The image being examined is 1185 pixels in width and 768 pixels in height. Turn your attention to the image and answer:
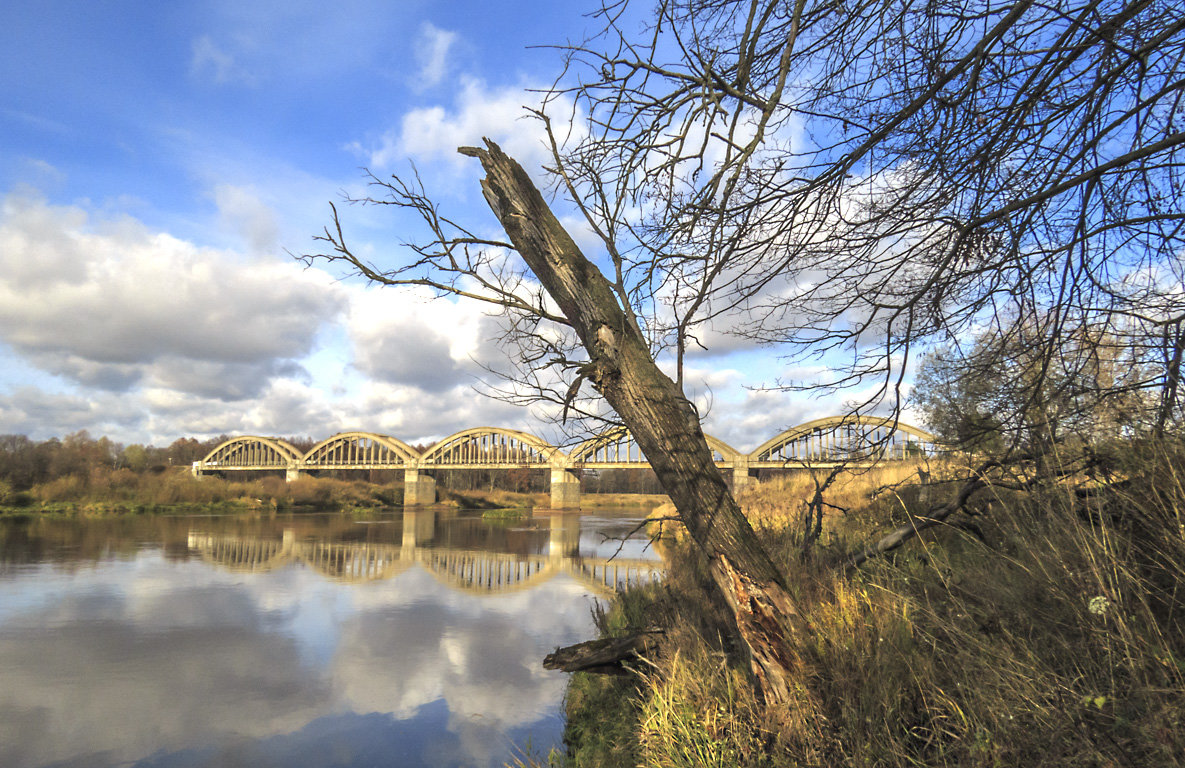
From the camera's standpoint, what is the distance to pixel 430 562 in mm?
22625

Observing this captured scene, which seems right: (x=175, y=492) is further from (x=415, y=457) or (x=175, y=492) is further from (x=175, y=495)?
(x=415, y=457)

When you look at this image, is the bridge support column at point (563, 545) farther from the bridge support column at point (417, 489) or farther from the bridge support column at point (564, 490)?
the bridge support column at point (417, 489)

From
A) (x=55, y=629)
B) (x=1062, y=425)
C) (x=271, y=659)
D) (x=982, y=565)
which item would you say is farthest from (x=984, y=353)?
(x=55, y=629)

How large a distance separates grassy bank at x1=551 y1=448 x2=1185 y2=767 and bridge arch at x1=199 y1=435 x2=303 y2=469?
10120 cm

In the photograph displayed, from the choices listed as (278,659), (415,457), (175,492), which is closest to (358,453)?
(415,457)

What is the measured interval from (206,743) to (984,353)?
27.4 feet

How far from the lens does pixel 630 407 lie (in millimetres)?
4184

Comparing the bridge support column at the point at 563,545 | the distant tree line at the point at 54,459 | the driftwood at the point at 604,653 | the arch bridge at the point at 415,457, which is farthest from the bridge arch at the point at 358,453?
the driftwood at the point at 604,653

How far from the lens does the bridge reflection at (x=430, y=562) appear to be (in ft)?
60.6

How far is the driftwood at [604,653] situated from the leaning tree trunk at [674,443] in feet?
6.12

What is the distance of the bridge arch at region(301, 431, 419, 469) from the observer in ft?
290

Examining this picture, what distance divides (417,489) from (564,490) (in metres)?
19.8

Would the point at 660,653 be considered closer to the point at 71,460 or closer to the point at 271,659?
the point at 271,659

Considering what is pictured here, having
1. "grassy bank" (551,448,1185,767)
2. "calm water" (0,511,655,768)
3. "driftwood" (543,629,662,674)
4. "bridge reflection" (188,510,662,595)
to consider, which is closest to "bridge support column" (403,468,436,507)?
"bridge reflection" (188,510,662,595)
